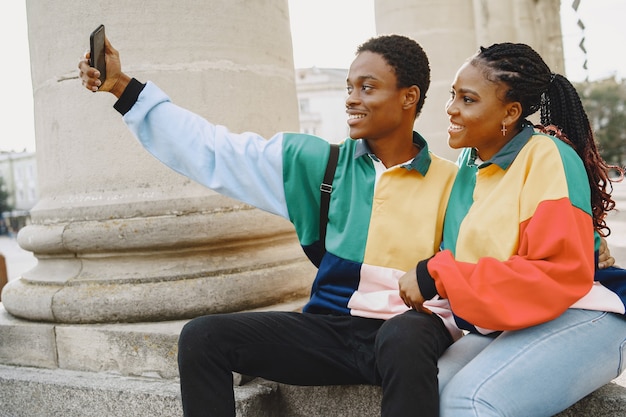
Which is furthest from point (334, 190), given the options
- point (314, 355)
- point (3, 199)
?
point (3, 199)

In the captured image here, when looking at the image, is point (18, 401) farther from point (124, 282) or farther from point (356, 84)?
point (356, 84)

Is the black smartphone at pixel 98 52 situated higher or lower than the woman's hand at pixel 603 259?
higher

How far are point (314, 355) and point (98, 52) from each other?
1.23 m

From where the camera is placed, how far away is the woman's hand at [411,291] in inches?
80.2

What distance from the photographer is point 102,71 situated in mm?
2195

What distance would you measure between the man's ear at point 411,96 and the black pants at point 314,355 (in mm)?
814

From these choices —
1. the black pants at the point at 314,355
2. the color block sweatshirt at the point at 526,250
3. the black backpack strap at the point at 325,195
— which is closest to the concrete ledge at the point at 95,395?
the black pants at the point at 314,355

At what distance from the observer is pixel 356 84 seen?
2.43m

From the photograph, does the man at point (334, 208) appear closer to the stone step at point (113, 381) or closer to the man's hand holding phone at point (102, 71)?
the man's hand holding phone at point (102, 71)

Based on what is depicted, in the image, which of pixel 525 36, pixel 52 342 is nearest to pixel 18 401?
pixel 52 342

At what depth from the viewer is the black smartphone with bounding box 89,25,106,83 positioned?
2.15 meters

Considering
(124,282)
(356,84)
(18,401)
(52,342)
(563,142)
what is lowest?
(18,401)

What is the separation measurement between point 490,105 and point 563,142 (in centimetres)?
26

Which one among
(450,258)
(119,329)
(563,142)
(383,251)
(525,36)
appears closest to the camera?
(450,258)
